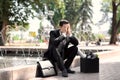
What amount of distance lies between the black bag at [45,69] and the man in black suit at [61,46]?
0.58 feet

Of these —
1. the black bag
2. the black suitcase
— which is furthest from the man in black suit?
the black suitcase

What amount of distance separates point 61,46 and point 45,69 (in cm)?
70

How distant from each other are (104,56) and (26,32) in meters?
33.2

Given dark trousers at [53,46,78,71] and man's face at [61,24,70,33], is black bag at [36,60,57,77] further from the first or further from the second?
man's face at [61,24,70,33]

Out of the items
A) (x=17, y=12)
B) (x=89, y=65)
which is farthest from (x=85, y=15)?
(x=89, y=65)

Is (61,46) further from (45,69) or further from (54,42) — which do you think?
(45,69)

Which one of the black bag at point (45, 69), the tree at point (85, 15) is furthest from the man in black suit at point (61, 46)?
the tree at point (85, 15)

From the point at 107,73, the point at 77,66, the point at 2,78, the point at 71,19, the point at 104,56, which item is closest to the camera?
the point at 2,78

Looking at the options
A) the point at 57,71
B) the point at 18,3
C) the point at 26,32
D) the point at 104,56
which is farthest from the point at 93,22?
the point at 57,71

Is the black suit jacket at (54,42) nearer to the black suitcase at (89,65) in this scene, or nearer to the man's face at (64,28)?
the man's face at (64,28)

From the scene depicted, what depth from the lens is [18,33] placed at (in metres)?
48.3

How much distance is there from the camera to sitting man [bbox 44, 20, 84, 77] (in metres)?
9.45

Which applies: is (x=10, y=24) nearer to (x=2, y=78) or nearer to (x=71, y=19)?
(x=2, y=78)

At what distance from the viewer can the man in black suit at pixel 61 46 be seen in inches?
372
